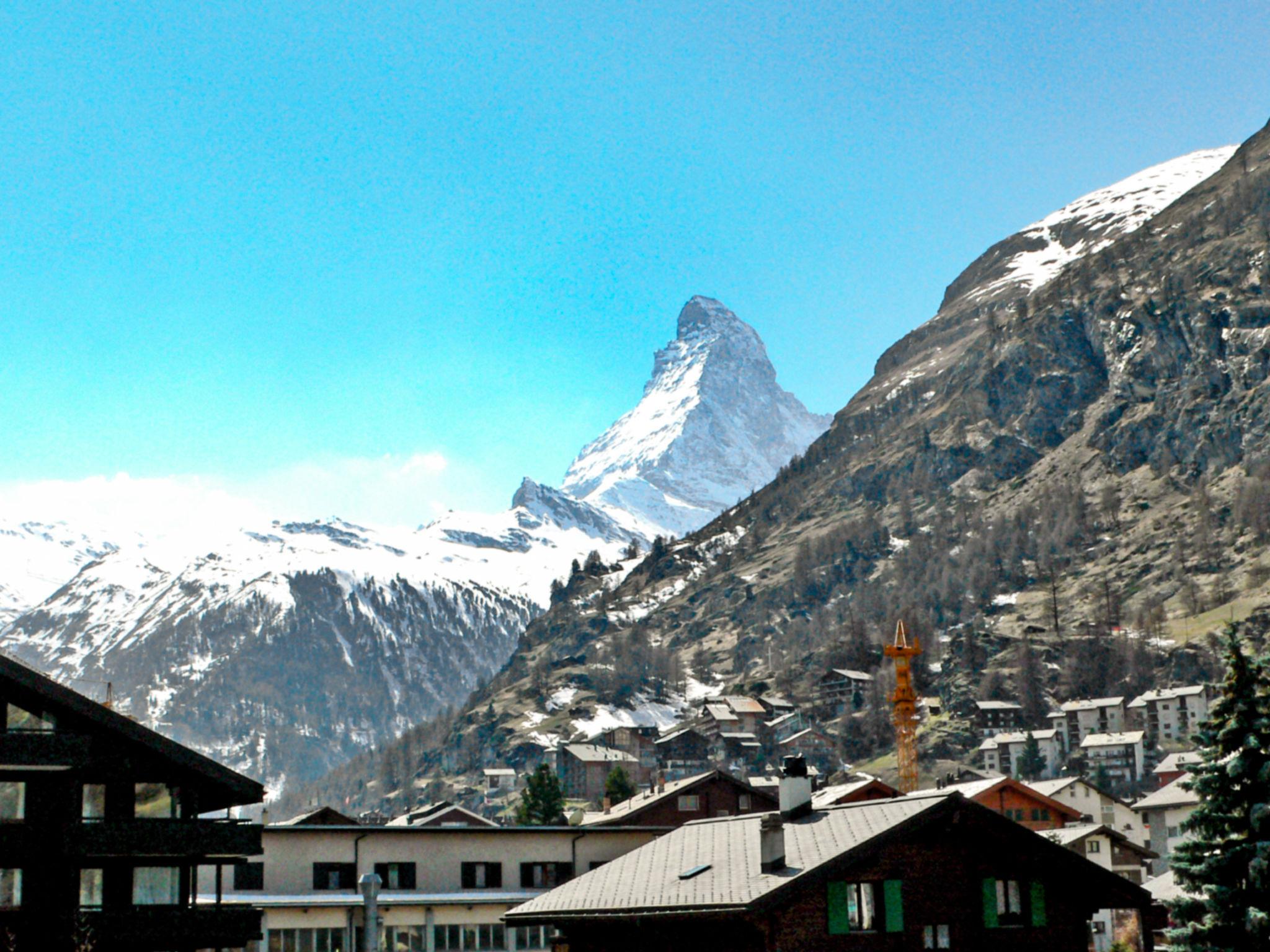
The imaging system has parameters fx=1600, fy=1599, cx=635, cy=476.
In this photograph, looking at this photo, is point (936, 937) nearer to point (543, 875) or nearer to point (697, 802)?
point (543, 875)

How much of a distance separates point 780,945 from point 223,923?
17.5 m

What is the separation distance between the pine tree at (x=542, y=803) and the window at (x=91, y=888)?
367 ft

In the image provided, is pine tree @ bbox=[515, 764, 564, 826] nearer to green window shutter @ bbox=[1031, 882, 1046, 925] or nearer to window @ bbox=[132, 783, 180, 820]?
window @ bbox=[132, 783, 180, 820]

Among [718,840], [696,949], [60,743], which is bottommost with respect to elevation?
[696,949]

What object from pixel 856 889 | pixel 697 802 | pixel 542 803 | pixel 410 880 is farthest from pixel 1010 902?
pixel 542 803

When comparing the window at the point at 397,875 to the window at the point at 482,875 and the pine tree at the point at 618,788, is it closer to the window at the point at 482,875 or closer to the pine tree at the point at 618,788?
the window at the point at 482,875

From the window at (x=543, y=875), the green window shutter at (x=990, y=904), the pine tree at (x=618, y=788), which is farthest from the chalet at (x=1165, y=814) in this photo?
the green window shutter at (x=990, y=904)

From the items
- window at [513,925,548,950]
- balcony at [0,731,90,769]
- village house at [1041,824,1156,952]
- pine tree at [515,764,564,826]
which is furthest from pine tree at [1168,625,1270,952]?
pine tree at [515,764,564,826]

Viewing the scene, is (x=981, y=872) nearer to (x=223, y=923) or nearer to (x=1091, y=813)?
(x=223, y=923)

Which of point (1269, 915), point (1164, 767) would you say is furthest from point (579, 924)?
point (1164, 767)

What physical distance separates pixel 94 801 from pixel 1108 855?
254 feet

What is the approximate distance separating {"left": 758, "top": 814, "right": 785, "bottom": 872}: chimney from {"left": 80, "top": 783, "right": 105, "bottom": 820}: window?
19.0 metres

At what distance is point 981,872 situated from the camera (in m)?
44.6

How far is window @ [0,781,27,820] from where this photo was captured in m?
45.2
